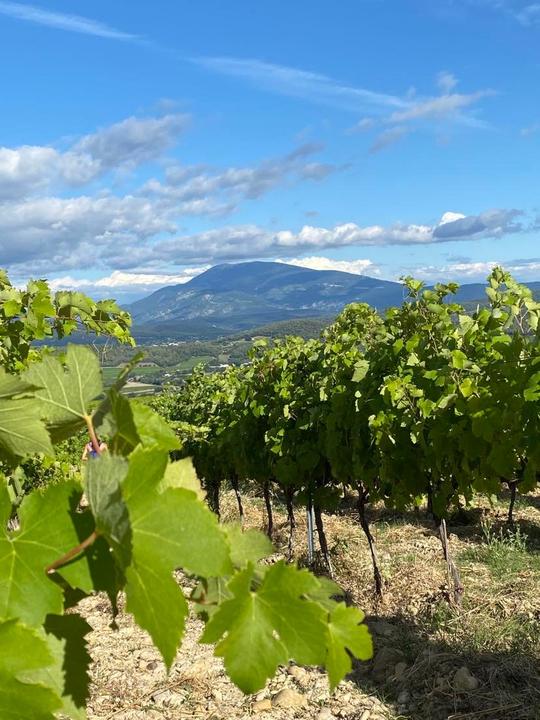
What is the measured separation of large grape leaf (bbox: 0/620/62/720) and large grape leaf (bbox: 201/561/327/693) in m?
0.16

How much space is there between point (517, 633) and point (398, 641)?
1099 millimetres

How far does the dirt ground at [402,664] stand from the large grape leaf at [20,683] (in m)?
4.80

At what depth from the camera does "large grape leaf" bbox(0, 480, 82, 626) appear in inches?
24.9

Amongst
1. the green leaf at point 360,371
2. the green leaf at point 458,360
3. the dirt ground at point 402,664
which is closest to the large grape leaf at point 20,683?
the green leaf at point 458,360

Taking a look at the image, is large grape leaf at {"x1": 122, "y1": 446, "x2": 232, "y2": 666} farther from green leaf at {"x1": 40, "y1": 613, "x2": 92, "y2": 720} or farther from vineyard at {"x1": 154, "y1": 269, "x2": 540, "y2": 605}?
vineyard at {"x1": 154, "y1": 269, "x2": 540, "y2": 605}

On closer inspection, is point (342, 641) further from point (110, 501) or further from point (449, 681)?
point (449, 681)

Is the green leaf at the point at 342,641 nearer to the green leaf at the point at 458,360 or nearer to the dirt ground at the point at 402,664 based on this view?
the green leaf at the point at 458,360

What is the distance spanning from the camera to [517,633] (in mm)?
5914

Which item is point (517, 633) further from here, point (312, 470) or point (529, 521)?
point (529, 521)

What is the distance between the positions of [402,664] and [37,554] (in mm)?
5628

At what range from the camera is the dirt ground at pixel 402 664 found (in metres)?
4.84

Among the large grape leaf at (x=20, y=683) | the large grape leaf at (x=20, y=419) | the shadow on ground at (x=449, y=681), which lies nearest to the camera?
the large grape leaf at (x=20, y=683)

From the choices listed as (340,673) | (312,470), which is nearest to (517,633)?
(312,470)

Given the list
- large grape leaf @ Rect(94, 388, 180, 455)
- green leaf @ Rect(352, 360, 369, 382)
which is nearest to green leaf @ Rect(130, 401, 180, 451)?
large grape leaf @ Rect(94, 388, 180, 455)
